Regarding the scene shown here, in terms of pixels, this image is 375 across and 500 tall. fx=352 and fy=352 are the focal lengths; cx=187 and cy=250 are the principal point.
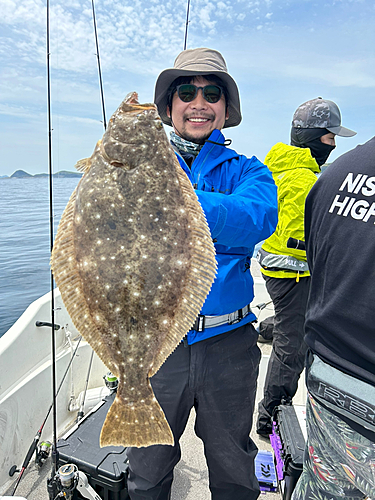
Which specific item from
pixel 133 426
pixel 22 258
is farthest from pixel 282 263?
pixel 22 258

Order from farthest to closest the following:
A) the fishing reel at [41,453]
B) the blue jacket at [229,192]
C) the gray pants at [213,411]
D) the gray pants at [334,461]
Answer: the fishing reel at [41,453], the gray pants at [213,411], the blue jacket at [229,192], the gray pants at [334,461]

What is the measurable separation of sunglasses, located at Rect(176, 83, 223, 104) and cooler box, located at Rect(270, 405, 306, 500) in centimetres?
263

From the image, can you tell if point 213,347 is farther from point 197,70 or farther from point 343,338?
point 197,70

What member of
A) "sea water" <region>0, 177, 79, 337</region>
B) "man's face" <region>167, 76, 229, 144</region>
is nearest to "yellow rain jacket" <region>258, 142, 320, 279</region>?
"man's face" <region>167, 76, 229, 144</region>

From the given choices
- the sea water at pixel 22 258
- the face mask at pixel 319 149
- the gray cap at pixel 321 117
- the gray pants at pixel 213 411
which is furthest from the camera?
the sea water at pixel 22 258

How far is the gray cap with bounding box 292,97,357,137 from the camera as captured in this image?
12.6 feet

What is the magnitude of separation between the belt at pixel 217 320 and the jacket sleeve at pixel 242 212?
622mm

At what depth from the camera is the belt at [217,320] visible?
2.18 meters

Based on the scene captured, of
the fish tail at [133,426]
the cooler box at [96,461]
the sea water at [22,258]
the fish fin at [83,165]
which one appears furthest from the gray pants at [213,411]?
the sea water at [22,258]

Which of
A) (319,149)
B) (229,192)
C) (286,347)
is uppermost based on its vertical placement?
(319,149)

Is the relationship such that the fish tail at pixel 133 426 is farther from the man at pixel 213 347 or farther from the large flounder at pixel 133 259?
the man at pixel 213 347

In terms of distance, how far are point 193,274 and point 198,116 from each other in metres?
1.20

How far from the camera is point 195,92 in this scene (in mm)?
2193

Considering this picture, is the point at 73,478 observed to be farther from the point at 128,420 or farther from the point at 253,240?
the point at 253,240
